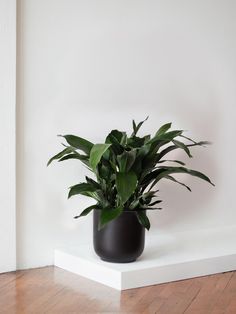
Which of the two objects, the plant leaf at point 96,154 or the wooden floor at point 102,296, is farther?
the plant leaf at point 96,154

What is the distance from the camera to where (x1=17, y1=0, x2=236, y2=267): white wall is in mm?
3061

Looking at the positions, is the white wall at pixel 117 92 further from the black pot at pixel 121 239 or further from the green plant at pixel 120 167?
the black pot at pixel 121 239

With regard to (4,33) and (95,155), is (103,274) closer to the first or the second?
(95,155)

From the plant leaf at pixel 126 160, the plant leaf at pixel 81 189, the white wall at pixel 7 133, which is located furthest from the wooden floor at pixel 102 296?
the plant leaf at pixel 126 160

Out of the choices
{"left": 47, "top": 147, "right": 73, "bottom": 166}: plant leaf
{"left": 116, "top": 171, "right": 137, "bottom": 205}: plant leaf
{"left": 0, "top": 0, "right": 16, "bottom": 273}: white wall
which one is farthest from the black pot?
{"left": 0, "top": 0, "right": 16, "bottom": 273}: white wall

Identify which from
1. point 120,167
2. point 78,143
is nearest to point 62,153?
point 78,143

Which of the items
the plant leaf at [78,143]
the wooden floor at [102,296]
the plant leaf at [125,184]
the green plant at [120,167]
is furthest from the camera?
the plant leaf at [78,143]

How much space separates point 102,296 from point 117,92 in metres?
1.26

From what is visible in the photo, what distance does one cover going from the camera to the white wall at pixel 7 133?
9.45 feet

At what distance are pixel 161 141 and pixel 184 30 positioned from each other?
1.05 metres

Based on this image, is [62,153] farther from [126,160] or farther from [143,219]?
[143,219]

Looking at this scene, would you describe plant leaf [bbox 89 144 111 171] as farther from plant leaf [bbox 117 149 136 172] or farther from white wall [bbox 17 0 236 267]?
white wall [bbox 17 0 236 267]

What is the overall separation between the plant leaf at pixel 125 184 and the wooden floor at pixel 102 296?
1.53ft

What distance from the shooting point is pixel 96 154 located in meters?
2.64
